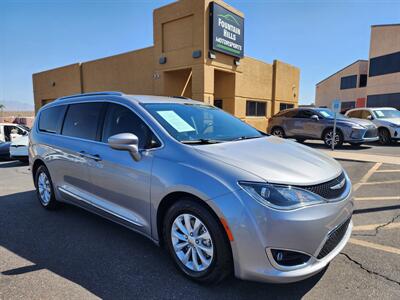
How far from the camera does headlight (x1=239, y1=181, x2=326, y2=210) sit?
2256 mm

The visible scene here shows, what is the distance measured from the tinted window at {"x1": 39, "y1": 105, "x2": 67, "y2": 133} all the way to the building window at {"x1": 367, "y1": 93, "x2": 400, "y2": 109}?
39333 mm

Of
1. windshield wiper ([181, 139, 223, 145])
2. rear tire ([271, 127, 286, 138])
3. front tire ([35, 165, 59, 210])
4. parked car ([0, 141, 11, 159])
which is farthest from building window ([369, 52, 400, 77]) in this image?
front tire ([35, 165, 59, 210])

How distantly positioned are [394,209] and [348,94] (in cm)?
5185

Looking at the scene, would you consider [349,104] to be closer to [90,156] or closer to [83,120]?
[83,120]

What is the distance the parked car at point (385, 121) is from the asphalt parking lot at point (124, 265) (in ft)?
34.5

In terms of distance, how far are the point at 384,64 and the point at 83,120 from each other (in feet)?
134

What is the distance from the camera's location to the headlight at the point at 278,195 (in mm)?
2256

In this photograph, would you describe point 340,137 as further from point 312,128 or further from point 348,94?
point 348,94

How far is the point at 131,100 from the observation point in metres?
3.51

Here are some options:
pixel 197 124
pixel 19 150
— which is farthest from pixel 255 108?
pixel 197 124

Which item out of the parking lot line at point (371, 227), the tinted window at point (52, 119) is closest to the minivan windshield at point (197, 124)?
the parking lot line at point (371, 227)

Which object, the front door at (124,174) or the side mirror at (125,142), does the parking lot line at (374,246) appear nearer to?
the front door at (124,174)

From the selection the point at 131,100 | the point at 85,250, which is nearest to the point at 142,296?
the point at 85,250

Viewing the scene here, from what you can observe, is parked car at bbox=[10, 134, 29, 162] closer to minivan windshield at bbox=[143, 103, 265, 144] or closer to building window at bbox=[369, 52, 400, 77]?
minivan windshield at bbox=[143, 103, 265, 144]
